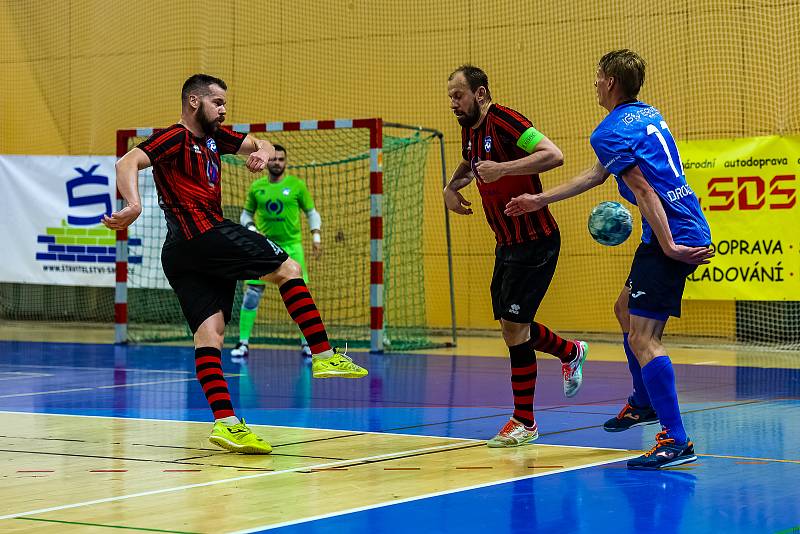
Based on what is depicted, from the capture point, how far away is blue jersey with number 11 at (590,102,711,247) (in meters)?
6.09

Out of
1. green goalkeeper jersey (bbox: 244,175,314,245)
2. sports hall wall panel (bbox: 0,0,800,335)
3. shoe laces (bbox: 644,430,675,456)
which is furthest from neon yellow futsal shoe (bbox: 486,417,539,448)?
sports hall wall panel (bbox: 0,0,800,335)

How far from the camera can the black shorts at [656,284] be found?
6090 mm

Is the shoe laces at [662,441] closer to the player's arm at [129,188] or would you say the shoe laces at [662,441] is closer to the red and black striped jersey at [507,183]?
the red and black striped jersey at [507,183]

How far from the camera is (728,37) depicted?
16.2 meters

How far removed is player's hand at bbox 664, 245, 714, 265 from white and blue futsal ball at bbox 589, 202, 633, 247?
1236mm

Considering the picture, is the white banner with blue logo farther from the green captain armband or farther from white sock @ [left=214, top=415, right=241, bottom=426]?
the green captain armband

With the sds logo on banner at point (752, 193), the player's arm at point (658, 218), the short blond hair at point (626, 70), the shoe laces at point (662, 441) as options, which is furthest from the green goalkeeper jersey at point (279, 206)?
the shoe laces at point (662, 441)

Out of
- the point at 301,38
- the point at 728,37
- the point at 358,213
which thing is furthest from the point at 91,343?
the point at 728,37

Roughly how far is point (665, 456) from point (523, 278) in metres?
1.48

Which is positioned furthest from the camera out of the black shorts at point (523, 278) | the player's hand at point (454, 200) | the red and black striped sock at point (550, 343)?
the player's hand at point (454, 200)

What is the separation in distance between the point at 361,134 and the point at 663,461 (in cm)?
1282

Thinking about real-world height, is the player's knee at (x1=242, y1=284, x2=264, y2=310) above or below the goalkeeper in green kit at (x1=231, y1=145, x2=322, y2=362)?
below

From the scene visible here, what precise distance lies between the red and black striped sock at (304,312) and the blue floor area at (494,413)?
1120mm

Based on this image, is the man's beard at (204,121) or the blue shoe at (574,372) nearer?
the man's beard at (204,121)
